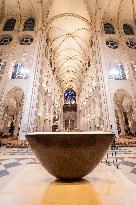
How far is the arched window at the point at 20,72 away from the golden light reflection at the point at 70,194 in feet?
43.8

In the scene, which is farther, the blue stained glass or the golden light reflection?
the blue stained glass

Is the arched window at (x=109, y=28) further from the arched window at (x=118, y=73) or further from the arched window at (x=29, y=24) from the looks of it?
the arched window at (x=29, y=24)

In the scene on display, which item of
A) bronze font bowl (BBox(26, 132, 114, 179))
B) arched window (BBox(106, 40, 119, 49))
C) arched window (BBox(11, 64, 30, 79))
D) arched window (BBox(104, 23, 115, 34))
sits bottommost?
bronze font bowl (BBox(26, 132, 114, 179))

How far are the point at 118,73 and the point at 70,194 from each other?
14.7 m

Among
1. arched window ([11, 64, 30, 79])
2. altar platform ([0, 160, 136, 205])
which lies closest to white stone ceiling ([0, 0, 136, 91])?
arched window ([11, 64, 30, 79])

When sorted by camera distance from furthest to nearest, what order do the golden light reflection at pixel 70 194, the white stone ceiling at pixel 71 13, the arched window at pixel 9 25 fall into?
the arched window at pixel 9 25
the white stone ceiling at pixel 71 13
the golden light reflection at pixel 70 194

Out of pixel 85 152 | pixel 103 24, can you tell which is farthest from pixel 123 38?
pixel 85 152

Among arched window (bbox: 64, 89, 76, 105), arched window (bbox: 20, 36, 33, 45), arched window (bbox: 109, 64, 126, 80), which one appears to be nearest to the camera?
arched window (bbox: 109, 64, 126, 80)

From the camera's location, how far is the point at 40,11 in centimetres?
1695

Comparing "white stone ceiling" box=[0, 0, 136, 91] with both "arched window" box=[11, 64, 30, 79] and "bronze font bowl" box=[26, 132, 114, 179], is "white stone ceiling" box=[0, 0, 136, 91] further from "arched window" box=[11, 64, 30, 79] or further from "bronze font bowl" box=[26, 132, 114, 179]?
"bronze font bowl" box=[26, 132, 114, 179]

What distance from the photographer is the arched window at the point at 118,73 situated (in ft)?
47.9

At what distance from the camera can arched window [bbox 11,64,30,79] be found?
46.8 feet

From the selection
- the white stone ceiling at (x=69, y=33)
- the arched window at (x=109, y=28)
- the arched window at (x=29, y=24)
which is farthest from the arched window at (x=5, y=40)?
the arched window at (x=109, y=28)

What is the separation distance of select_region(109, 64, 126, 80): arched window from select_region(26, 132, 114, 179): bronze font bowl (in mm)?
13573
